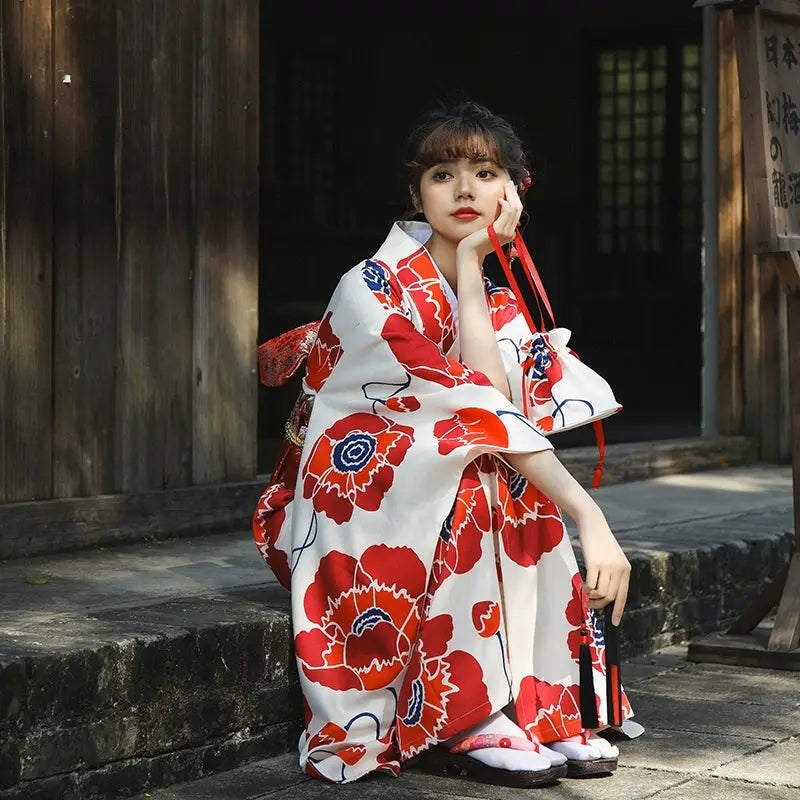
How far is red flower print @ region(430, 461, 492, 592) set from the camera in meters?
3.26

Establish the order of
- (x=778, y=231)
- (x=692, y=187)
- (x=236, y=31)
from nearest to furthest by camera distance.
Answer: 1. (x=778, y=231)
2. (x=236, y=31)
3. (x=692, y=187)

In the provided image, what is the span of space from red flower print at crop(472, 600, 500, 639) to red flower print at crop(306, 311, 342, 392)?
624 mm

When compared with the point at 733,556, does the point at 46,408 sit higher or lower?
higher

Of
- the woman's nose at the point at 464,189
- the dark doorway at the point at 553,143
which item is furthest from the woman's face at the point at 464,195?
the dark doorway at the point at 553,143

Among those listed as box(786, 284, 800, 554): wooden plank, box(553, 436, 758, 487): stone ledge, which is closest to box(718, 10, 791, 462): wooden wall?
box(553, 436, 758, 487): stone ledge

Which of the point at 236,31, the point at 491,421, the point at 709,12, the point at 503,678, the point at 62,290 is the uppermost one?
the point at 709,12

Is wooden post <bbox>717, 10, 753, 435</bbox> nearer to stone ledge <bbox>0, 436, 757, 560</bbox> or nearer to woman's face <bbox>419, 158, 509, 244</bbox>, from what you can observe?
stone ledge <bbox>0, 436, 757, 560</bbox>

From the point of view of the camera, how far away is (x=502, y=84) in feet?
41.4

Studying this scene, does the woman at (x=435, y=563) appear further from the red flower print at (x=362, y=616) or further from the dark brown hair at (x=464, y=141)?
the dark brown hair at (x=464, y=141)

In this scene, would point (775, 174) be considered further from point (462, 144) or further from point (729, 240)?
point (729, 240)

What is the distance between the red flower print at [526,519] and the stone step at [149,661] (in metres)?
0.57

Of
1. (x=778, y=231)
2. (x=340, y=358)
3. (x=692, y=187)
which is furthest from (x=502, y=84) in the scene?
(x=340, y=358)

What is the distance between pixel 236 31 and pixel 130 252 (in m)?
0.86

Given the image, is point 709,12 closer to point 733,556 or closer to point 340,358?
point 733,556
